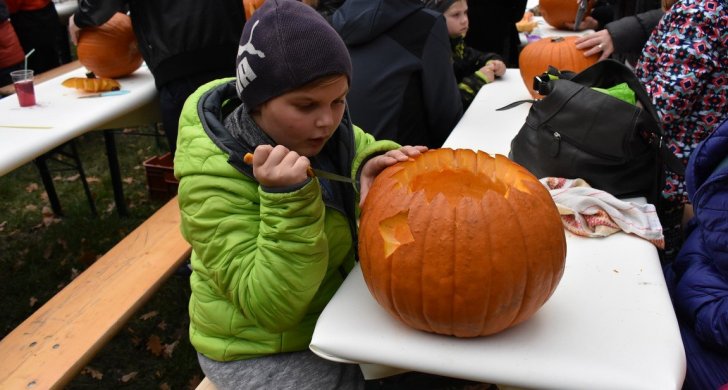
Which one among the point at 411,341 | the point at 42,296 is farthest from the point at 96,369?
the point at 411,341

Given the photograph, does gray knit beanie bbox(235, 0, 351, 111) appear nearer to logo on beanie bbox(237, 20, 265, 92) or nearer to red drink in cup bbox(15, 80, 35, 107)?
logo on beanie bbox(237, 20, 265, 92)

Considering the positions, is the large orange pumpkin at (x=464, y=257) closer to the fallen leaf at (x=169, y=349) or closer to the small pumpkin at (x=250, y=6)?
the fallen leaf at (x=169, y=349)

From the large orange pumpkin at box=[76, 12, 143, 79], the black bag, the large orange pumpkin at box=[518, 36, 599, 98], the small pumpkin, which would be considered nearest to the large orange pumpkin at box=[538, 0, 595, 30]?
the large orange pumpkin at box=[518, 36, 599, 98]

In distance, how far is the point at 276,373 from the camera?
167cm

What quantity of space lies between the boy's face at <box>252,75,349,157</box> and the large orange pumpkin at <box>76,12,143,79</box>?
237 centimetres

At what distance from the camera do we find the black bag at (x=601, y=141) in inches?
73.4

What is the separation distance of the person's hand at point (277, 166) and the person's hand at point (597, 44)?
2181 mm

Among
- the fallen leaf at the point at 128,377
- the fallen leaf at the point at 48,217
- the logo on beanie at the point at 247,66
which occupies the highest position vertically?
the logo on beanie at the point at 247,66

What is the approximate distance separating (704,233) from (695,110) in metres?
1.05

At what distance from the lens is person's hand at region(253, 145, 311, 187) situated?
4.36ft

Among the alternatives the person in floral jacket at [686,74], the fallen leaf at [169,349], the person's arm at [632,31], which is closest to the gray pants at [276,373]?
the fallen leaf at [169,349]

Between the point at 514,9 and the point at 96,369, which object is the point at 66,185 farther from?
the point at 514,9

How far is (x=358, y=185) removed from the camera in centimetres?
176

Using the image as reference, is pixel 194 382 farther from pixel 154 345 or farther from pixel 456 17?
pixel 456 17
